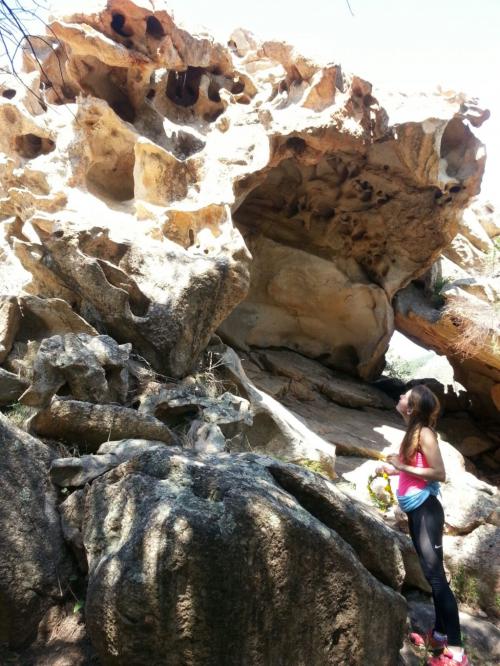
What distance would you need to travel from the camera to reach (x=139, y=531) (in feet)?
7.76

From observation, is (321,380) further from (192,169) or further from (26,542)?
(26,542)

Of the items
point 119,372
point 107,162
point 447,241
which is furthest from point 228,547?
point 447,241

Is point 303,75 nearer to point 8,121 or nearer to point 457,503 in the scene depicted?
point 8,121

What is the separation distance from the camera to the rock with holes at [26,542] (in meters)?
2.58

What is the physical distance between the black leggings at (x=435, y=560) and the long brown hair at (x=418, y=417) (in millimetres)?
283

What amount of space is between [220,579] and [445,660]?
58.7 inches

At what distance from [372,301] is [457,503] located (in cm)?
605

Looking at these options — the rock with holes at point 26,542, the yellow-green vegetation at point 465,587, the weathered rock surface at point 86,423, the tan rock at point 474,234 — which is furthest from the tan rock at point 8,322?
the tan rock at point 474,234

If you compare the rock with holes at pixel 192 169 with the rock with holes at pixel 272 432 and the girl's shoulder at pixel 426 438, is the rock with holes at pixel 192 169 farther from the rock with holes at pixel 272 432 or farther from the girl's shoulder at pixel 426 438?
the girl's shoulder at pixel 426 438

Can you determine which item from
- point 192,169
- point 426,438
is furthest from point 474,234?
point 426,438

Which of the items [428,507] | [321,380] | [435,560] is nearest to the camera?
[435,560]

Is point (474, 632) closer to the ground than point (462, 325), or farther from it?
farther from it

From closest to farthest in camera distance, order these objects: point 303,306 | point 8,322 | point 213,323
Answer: point 8,322, point 213,323, point 303,306

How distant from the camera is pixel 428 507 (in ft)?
9.93
